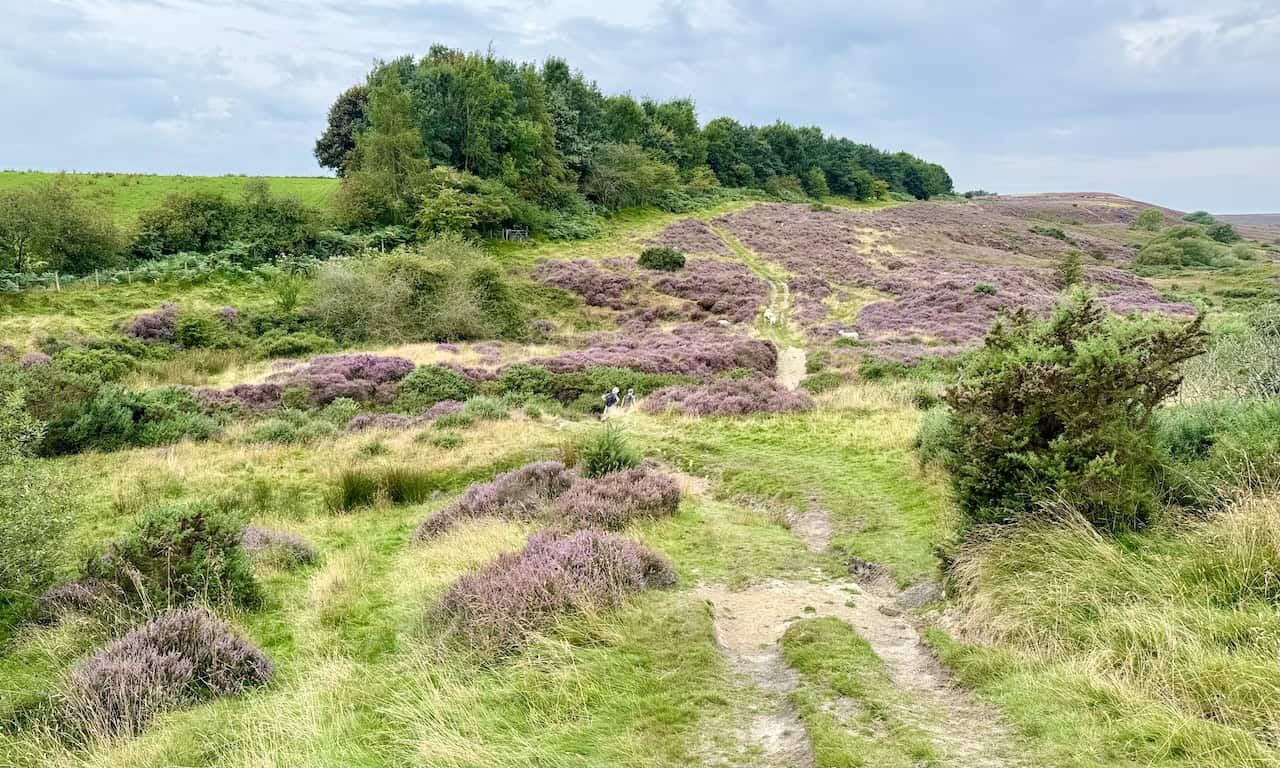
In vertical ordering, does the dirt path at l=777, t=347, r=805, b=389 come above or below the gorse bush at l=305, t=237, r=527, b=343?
below

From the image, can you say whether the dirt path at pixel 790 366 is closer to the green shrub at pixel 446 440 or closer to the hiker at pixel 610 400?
the hiker at pixel 610 400

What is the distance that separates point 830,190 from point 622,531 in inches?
4297

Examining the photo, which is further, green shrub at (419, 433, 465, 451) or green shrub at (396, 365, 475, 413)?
green shrub at (396, 365, 475, 413)

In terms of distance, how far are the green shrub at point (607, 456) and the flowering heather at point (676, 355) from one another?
1351 cm

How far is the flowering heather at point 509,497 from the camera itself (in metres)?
11.2

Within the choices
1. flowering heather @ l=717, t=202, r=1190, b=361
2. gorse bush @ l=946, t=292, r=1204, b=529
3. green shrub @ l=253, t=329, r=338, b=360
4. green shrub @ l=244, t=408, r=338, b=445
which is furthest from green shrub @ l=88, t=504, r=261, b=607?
green shrub @ l=253, t=329, r=338, b=360

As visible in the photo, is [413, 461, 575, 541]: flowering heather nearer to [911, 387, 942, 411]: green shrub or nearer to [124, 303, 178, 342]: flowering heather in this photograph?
[911, 387, 942, 411]: green shrub

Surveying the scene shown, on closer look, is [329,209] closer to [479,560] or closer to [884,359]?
[884,359]

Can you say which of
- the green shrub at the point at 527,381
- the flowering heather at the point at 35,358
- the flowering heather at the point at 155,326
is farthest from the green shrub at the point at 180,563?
the flowering heather at the point at 155,326

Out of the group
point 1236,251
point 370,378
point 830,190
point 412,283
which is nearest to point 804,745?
point 370,378

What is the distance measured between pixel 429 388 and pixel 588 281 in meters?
22.5

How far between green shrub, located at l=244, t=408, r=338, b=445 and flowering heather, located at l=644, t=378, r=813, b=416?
9.51 metres

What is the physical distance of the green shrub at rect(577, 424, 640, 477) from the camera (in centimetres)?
1276

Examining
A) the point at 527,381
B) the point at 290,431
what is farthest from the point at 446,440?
the point at 527,381
